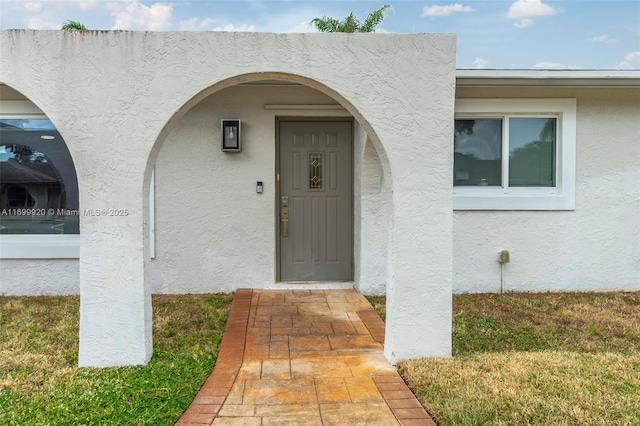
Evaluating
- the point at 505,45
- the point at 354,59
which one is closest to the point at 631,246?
the point at 354,59

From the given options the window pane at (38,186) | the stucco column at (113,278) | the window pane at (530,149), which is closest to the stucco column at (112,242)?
the stucco column at (113,278)

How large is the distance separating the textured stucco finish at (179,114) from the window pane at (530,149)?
3.33m

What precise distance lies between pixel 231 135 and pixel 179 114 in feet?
8.51

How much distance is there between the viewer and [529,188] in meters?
6.71

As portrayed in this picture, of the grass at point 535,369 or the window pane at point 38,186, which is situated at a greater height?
the window pane at point 38,186

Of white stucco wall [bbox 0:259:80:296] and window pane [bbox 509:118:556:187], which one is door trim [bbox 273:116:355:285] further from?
white stucco wall [bbox 0:259:80:296]

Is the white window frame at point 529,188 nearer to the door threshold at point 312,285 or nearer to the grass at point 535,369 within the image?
the grass at point 535,369

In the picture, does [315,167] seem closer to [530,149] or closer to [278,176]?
[278,176]

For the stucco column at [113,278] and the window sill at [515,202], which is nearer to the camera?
the stucco column at [113,278]

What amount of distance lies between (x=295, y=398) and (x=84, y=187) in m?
2.49

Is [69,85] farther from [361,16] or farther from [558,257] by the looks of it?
[361,16]

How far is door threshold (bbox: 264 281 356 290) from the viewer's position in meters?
6.72

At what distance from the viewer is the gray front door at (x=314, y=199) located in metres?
6.86

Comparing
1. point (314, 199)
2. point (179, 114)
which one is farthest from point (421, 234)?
point (314, 199)
